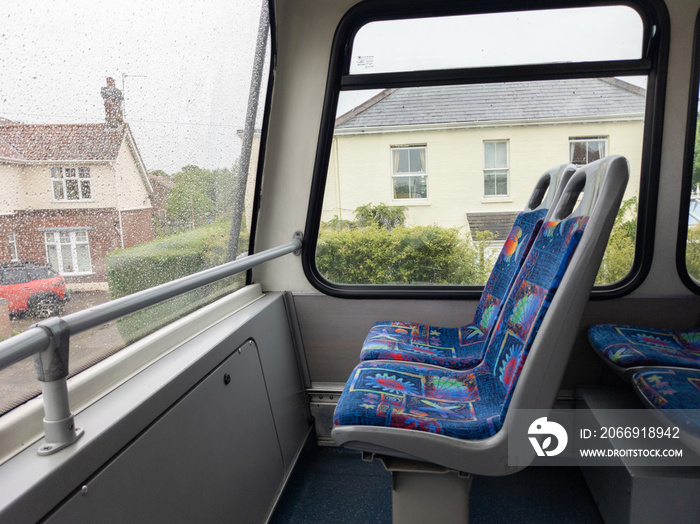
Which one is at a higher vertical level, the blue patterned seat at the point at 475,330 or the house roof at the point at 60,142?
the house roof at the point at 60,142

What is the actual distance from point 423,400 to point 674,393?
0.74 m

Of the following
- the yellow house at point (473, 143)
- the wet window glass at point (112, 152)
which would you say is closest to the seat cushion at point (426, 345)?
the yellow house at point (473, 143)

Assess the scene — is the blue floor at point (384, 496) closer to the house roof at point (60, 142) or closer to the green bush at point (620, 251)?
the green bush at point (620, 251)

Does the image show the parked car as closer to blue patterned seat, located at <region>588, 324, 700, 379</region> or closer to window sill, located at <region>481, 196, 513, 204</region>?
blue patterned seat, located at <region>588, 324, 700, 379</region>

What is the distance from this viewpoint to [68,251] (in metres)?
1.15

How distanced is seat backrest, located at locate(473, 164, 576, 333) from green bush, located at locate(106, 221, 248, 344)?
112cm

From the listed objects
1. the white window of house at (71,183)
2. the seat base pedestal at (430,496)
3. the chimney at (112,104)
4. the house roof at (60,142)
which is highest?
the chimney at (112,104)


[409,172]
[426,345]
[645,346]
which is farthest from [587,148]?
[426,345]

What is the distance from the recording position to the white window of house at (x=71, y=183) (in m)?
1.11

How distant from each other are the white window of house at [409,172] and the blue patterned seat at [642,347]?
1.02 metres

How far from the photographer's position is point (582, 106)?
7.43 feet

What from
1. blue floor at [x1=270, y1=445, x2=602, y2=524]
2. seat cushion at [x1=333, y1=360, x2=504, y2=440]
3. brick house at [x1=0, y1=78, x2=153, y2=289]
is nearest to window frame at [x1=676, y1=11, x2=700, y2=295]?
blue floor at [x1=270, y1=445, x2=602, y2=524]

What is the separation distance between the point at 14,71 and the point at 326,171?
1.62 meters

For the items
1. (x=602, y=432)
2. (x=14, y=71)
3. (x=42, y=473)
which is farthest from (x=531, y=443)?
(x=14, y=71)
